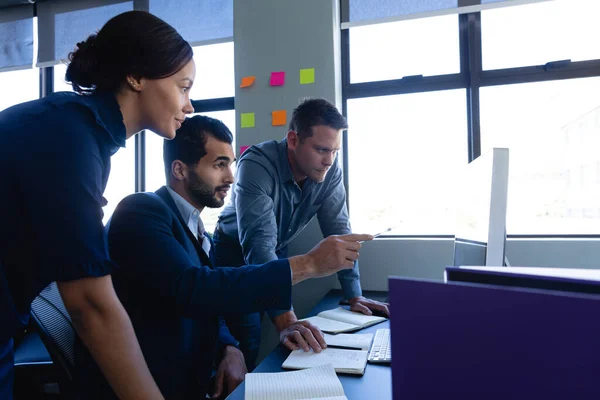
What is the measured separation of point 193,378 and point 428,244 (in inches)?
49.3

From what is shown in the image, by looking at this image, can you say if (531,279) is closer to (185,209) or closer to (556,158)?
(185,209)

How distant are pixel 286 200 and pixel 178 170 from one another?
0.60 m

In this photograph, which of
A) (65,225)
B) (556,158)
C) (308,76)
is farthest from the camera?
(308,76)

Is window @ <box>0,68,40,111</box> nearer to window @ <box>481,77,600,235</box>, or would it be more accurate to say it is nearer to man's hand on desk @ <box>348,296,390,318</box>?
man's hand on desk @ <box>348,296,390,318</box>

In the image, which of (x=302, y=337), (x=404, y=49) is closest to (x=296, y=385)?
A: (x=302, y=337)

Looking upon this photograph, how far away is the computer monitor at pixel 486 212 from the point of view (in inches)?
31.4

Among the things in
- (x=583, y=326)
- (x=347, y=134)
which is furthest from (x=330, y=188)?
(x=583, y=326)

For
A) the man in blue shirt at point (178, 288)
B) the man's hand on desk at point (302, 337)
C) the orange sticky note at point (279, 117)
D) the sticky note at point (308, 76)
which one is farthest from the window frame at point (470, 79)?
the man in blue shirt at point (178, 288)

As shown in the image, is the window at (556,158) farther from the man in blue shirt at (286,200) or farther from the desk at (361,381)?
the desk at (361,381)

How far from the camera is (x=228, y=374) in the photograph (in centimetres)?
115

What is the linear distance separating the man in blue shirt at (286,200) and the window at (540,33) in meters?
0.98

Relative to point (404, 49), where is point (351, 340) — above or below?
below

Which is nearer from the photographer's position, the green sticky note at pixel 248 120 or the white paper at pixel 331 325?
the white paper at pixel 331 325

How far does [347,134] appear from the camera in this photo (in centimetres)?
222
